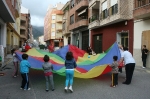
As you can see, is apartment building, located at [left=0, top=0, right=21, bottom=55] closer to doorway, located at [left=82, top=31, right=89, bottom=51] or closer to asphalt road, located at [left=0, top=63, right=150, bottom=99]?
asphalt road, located at [left=0, top=63, right=150, bottom=99]

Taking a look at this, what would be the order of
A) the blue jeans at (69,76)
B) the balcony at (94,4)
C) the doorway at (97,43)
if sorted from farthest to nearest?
the doorway at (97,43)
the balcony at (94,4)
the blue jeans at (69,76)

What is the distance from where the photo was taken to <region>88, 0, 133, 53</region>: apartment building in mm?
15773

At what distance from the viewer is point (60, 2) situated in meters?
65.4

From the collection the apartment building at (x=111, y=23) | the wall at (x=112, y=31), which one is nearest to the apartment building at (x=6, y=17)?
the apartment building at (x=111, y=23)

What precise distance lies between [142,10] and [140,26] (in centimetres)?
159

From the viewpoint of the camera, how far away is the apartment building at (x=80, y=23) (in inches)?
1045

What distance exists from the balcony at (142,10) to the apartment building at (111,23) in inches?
56.6

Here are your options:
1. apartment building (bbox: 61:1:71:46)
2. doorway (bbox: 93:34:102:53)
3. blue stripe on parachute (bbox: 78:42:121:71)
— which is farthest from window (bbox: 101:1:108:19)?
apartment building (bbox: 61:1:71:46)

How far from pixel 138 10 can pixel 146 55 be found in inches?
142

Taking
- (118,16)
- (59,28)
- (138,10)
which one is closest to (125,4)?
(118,16)

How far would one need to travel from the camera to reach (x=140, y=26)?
14.1 meters

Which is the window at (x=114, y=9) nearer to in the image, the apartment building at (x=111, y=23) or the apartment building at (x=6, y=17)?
the apartment building at (x=111, y=23)

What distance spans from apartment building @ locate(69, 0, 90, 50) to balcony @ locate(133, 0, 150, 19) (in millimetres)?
12163

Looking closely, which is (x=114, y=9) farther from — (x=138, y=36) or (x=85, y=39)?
(x=85, y=39)
